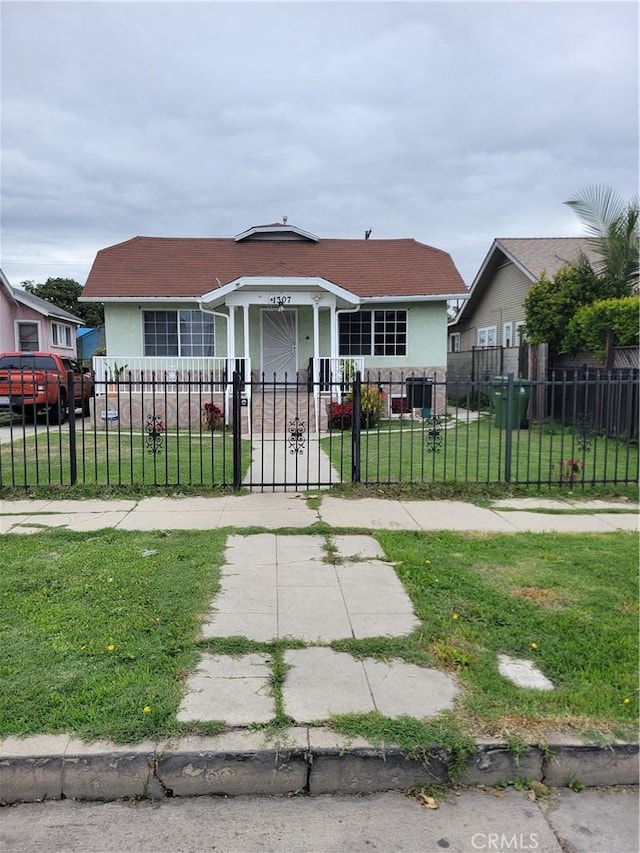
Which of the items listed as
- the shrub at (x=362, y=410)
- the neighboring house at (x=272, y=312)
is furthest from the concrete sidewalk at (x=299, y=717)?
the neighboring house at (x=272, y=312)

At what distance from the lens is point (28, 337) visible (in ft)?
98.4

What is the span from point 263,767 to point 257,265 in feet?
60.0

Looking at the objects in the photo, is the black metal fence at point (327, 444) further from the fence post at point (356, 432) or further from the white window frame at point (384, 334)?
the white window frame at point (384, 334)

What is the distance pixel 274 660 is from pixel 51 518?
4234mm

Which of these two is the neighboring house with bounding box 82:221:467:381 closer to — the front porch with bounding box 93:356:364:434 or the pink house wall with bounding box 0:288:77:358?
the front porch with bounding box 93:356:364:434

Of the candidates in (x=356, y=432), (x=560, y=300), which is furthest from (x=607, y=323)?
(x=356, y=432)

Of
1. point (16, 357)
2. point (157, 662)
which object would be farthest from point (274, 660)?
point (16, 357)

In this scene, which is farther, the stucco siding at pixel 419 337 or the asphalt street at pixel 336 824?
the stucco siding at pixel 419 337

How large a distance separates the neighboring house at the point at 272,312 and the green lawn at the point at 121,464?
4888 mm

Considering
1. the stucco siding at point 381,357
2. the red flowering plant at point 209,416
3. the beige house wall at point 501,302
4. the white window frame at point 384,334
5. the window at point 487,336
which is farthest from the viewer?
the window at point 487,336

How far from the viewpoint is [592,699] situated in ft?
10.9

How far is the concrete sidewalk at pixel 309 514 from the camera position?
6711mm

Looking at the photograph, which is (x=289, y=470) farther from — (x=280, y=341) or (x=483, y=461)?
(x=280, y=341)

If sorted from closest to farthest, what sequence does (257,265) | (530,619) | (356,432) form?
(530,619)
(356,432)
(257,265)
